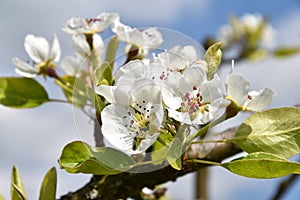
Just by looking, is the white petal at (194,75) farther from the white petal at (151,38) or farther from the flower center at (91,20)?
the flower center at (91,20)

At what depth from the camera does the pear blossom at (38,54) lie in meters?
0.91

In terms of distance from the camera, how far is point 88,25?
861 mm

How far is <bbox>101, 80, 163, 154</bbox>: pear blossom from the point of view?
1.92 ft

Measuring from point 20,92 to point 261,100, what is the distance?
45cm

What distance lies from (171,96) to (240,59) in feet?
6.75

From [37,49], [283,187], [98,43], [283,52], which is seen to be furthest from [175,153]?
[283,52]

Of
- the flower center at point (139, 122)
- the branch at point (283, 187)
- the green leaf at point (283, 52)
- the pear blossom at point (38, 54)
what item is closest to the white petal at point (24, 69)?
the pear blossom at point (38, 54)

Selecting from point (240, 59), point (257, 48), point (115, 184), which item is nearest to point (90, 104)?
point (115, 184)

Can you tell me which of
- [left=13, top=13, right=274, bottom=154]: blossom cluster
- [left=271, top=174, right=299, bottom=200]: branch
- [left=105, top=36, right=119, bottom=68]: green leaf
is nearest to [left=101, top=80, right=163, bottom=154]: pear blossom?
[left=13, top=13, right=274, bottom=154]: blossom cluster

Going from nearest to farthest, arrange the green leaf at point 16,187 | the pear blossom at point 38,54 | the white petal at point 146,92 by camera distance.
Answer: the white petal at point 146,92 → the green leaf at point 16,187 → the pear blossom at point 38,54

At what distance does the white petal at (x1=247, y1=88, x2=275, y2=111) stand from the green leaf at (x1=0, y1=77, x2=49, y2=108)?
0.41 meters

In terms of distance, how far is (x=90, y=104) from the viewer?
790 millimetres

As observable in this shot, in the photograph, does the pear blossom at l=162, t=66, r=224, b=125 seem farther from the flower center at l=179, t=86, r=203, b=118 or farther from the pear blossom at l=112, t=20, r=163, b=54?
the pear blossom at l=112, t=20, r=163, b=54

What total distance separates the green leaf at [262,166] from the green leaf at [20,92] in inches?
16.6
